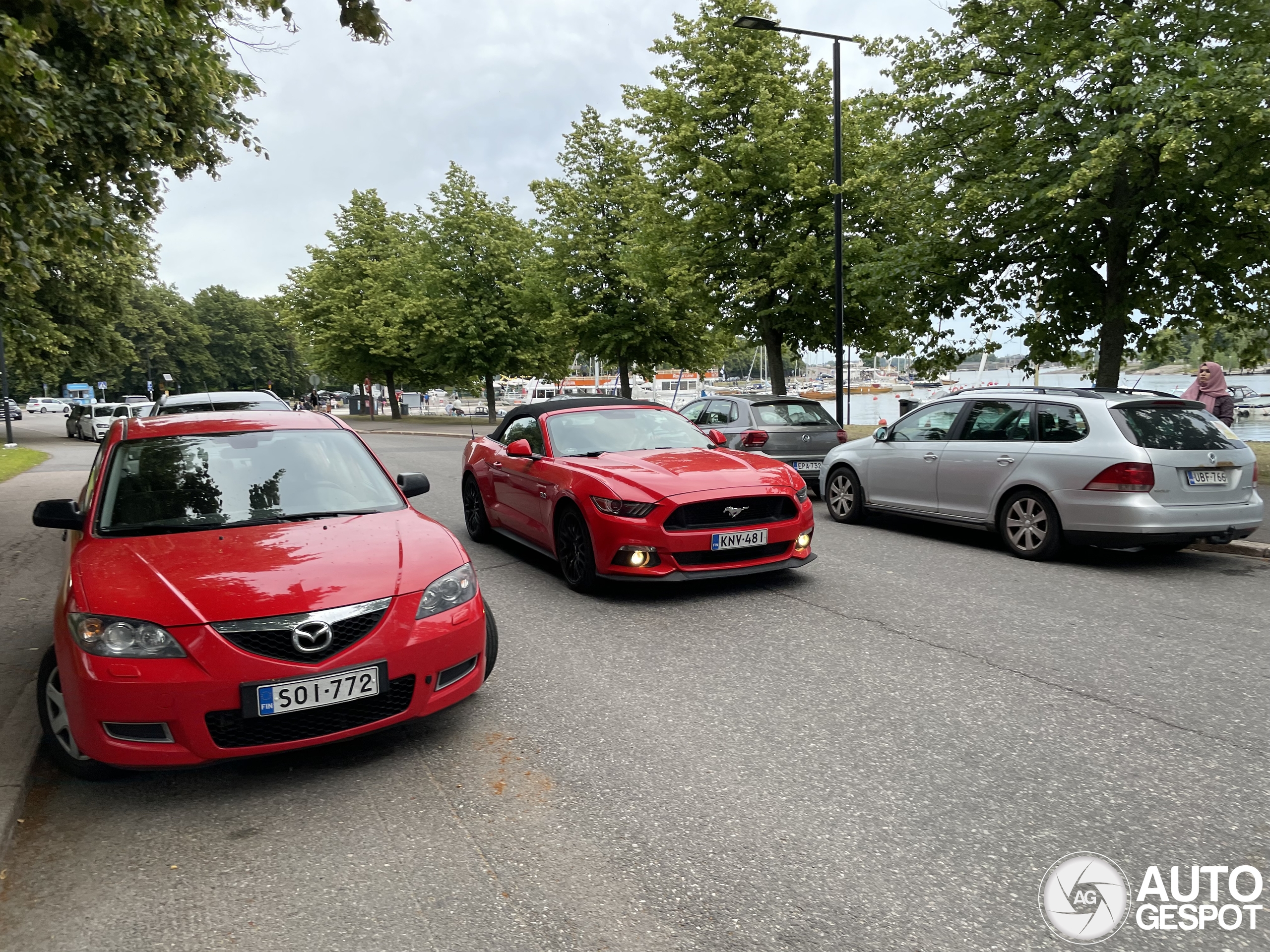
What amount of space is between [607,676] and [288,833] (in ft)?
6.73

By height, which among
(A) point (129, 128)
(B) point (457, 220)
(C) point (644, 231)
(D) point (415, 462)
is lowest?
(D) point (415, 462)

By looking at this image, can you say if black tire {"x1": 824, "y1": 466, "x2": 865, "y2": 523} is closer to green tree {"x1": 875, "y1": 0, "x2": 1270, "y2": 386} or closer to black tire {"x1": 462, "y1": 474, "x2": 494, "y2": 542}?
black tire {"x1": 462, "y1": 474, "x2": 494, "y2": 542}

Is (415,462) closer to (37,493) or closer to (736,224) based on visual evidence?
(37,493)

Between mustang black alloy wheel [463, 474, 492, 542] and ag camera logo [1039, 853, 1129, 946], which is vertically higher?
mustang black alloy wheel [463, 474, 492, 542]

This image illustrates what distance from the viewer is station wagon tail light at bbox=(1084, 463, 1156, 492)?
753 centimetres

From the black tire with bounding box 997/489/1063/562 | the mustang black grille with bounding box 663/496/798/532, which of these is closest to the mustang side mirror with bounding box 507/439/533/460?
the mustang black grille with bounding box 663/496/798/532

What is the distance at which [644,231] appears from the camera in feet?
85.1

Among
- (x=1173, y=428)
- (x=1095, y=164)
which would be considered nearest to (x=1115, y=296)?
(x=1095, y=164)

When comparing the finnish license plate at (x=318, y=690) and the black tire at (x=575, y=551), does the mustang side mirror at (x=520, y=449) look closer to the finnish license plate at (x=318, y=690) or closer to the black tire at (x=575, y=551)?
the black tire at (x=575, y=551)

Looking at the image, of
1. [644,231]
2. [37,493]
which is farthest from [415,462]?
[644,231]

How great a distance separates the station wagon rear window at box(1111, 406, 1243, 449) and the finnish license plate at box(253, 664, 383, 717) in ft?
22.8

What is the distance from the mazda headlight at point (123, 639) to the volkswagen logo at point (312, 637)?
16.1 inches

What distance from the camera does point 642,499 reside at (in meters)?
6.49

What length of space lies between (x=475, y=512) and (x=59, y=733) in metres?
6.01
